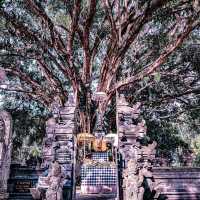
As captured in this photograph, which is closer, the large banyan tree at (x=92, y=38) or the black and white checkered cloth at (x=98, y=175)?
the black and white checkered cloth at (x=98, y=175)

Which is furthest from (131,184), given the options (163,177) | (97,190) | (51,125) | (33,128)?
(33,128)

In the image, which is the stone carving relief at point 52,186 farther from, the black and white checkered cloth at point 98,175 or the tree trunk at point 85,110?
the tree trunk at point 85,110

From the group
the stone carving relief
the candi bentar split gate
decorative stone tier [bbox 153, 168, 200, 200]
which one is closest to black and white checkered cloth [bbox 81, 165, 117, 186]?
the candi bentar split gate

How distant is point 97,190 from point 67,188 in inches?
91.1

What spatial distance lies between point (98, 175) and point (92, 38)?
7.21 meters

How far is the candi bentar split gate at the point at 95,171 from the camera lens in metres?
7.60

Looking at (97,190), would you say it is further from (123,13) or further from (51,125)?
(123,13)

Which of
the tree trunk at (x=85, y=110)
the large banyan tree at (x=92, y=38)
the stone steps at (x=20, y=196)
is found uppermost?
the large banyan tree at (x=92, y=38)

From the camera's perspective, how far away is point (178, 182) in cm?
953

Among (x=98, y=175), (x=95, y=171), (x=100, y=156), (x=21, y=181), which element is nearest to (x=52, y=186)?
(x=21, y=181)

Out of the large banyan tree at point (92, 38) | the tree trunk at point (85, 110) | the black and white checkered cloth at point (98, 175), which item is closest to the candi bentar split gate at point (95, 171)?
the black and white checkered cloth at point (98, 175)

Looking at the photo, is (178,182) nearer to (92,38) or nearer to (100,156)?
(100,156)

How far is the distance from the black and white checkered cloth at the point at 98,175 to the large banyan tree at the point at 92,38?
261 cm

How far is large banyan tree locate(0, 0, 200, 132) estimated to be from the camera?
36.8 feet
